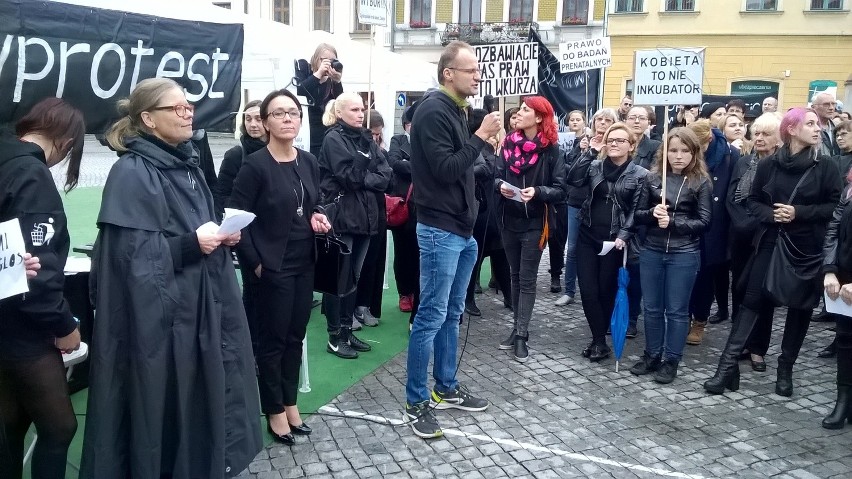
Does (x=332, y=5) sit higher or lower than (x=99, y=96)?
higher

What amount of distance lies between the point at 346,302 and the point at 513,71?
2.51 metres

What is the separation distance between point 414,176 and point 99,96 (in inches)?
83.6

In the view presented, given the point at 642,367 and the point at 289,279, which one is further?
the point at 642,367

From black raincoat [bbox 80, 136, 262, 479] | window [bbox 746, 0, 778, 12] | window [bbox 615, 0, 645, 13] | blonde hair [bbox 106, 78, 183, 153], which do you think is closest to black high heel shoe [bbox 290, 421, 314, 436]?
black raincoat [bbox 80, 136, 262, 479]

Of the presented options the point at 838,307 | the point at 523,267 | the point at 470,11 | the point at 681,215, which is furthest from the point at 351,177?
the point at 470,11

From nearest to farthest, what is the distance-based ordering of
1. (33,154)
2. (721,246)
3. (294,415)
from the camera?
(33,154) → (294,415) → (721,246)

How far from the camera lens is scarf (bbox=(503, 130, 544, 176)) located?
589cm

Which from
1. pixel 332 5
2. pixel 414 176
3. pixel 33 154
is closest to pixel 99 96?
pixel 33 154

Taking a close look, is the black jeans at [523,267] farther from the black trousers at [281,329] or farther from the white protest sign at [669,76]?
the black trousers at [281,329]

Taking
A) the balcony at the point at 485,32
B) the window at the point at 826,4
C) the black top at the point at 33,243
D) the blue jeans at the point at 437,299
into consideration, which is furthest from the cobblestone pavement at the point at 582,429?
the balcony at the point at 485,32

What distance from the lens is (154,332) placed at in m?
3.12

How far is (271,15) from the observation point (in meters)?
37.4

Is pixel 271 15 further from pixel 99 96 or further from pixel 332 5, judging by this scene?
pixel 99 96

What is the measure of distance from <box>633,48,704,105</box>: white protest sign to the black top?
4630 mm
